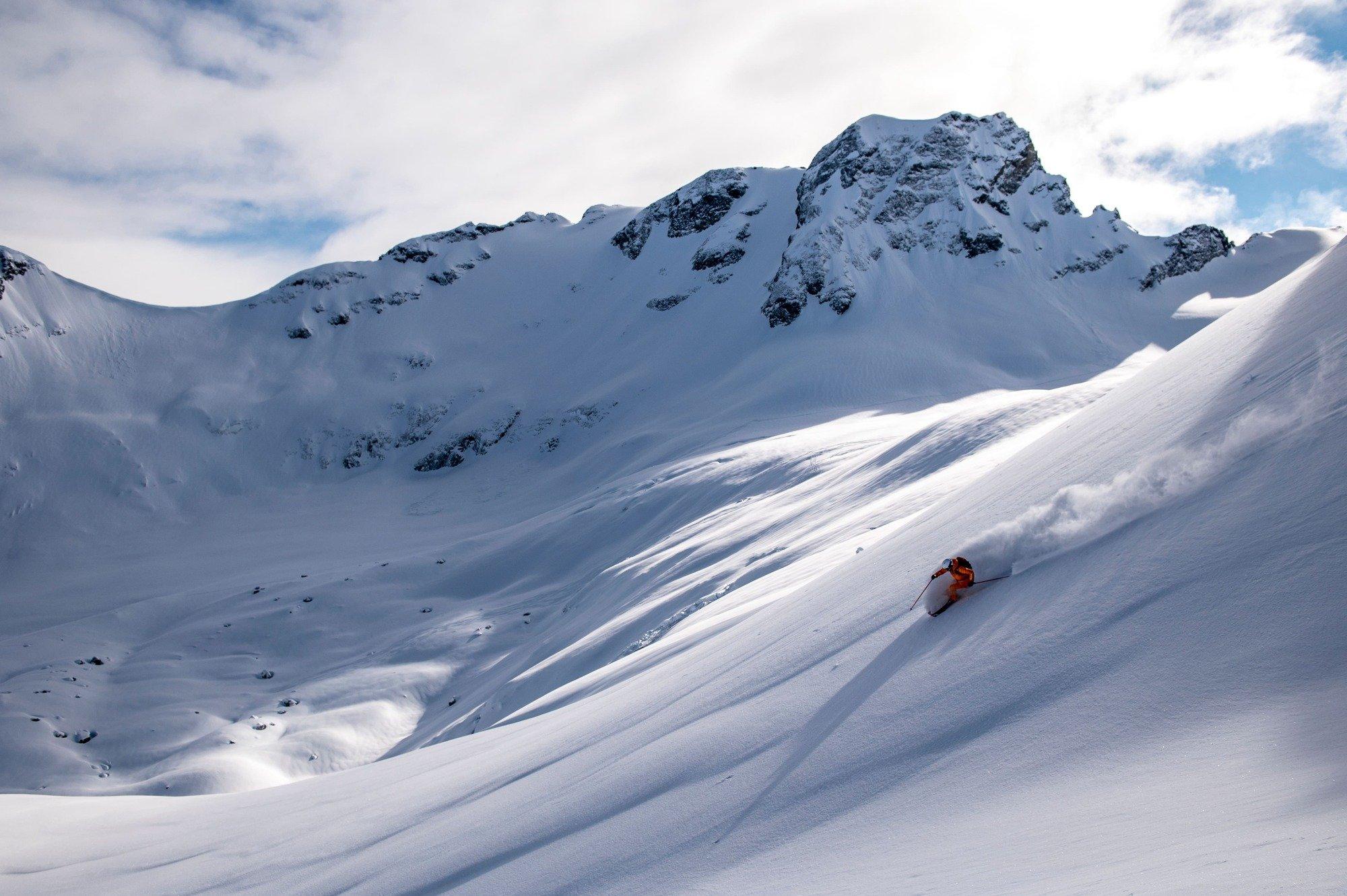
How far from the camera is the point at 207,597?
3884cm

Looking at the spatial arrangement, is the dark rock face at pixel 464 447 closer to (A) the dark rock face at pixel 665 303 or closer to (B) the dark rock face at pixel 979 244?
(A) the dark rock face at pixel 665 303

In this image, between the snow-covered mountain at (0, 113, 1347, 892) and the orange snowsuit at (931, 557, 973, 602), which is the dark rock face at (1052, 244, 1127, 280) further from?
the orange snowsuit at (931, 557, 973, 602)

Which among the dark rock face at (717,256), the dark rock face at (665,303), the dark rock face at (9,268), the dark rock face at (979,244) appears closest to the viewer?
the dark rock face at (979,244)

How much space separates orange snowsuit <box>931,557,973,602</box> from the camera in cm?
472

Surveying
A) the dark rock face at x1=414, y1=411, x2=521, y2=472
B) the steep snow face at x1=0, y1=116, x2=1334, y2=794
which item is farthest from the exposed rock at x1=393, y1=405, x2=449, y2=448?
the dark rock face at x1=414, y1=411, x2=521, y2=472

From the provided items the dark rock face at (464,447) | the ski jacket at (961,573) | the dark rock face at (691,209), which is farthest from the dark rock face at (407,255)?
the ski jacket at (961,573)

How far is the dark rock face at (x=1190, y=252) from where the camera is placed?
7094 centimetres

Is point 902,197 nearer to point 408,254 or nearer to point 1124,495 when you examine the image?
point 408,254

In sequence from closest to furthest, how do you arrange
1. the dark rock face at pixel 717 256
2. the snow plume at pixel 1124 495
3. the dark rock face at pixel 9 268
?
the snow plume at pixel 1124 495 < the dark rock face at pixel 9 268 < the dark rock face at pixel 717 256

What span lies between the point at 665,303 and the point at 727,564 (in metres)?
67.9

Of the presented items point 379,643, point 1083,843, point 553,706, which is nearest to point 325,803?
point 553,706

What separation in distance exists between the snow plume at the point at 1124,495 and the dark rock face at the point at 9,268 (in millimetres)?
106113

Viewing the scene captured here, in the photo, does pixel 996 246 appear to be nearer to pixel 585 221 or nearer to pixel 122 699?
pixel 585 221

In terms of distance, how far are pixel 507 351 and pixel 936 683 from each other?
84853mm
